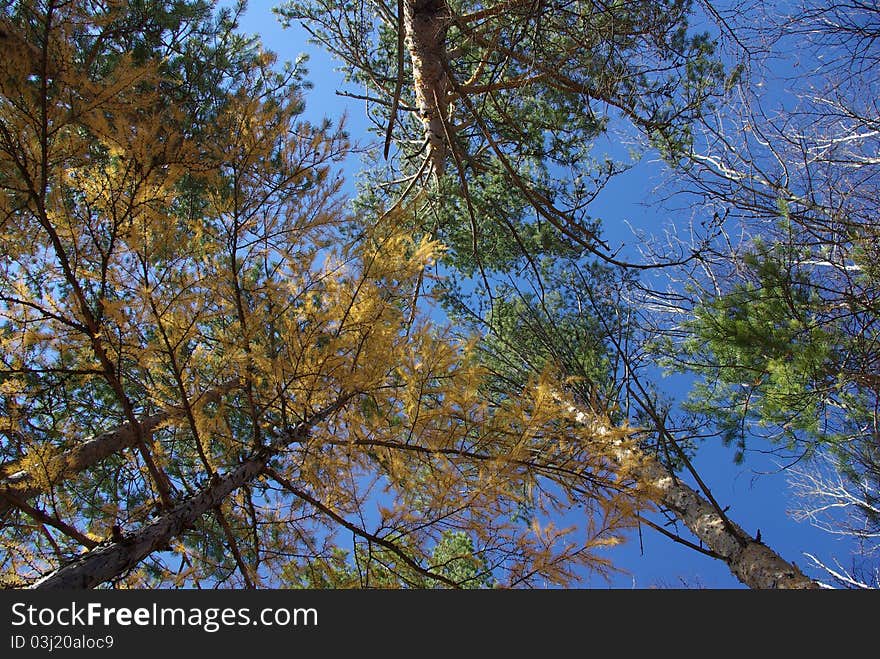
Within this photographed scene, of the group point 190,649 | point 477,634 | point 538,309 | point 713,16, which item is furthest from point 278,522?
point 538,309

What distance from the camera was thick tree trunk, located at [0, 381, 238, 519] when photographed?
2.85 metres

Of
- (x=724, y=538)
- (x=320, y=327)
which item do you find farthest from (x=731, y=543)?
(x=320, y=327)

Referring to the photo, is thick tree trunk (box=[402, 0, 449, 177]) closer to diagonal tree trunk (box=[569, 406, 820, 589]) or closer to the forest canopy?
the forest canopy

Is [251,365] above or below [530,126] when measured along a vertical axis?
below

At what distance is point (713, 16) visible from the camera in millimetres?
3727

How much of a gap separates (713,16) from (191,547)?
5.95 m

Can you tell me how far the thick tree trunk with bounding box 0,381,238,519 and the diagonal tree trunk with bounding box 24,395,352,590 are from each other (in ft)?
1.47

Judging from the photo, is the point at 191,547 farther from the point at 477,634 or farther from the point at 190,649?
the point at 477,634

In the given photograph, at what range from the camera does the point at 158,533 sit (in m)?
2.44

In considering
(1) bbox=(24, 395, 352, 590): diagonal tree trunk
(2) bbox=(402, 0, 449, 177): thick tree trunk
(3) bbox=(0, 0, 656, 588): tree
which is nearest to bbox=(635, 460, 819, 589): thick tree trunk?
(3) bbox=(0, 0, 656, 588): tree

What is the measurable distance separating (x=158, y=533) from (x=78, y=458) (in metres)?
1.97

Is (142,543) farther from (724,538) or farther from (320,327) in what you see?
(724,538)

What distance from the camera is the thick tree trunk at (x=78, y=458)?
2854 millimetres

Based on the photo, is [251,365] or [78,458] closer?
[251,365]
